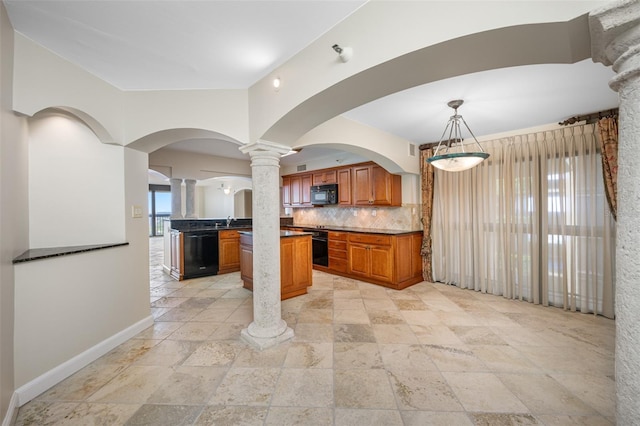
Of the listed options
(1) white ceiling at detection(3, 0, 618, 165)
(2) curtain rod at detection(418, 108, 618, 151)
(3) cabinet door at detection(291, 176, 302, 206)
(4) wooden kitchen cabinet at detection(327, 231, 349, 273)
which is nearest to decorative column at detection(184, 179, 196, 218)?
(3) cabinet door at detection(291, 176, 302, 206)

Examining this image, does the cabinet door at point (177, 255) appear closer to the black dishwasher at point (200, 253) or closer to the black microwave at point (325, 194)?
the black dishwasher at point (200, 253)

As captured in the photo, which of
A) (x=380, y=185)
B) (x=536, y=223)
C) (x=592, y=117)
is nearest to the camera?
(x=592, y=117)

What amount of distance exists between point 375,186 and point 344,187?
0.73m

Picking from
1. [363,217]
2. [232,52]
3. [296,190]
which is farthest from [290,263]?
[296,190]

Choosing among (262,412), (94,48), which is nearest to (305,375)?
(262,412)

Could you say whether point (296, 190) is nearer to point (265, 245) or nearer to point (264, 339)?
point (265, 245)

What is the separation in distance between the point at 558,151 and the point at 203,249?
5.87 metres

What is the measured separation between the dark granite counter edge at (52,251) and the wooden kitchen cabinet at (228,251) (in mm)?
2634

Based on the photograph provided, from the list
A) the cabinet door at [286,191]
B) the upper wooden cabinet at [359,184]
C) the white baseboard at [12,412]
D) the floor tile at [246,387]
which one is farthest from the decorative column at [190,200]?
the floor tile at [246,387]

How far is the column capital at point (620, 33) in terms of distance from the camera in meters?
0.79

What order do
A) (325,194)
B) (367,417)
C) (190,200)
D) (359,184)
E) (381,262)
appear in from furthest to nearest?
(190,200), (325,194), (359,184), (381,262), (367,417)

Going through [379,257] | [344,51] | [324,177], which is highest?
[344,51]

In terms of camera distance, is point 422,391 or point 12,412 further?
point 422,391

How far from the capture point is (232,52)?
1.93m
